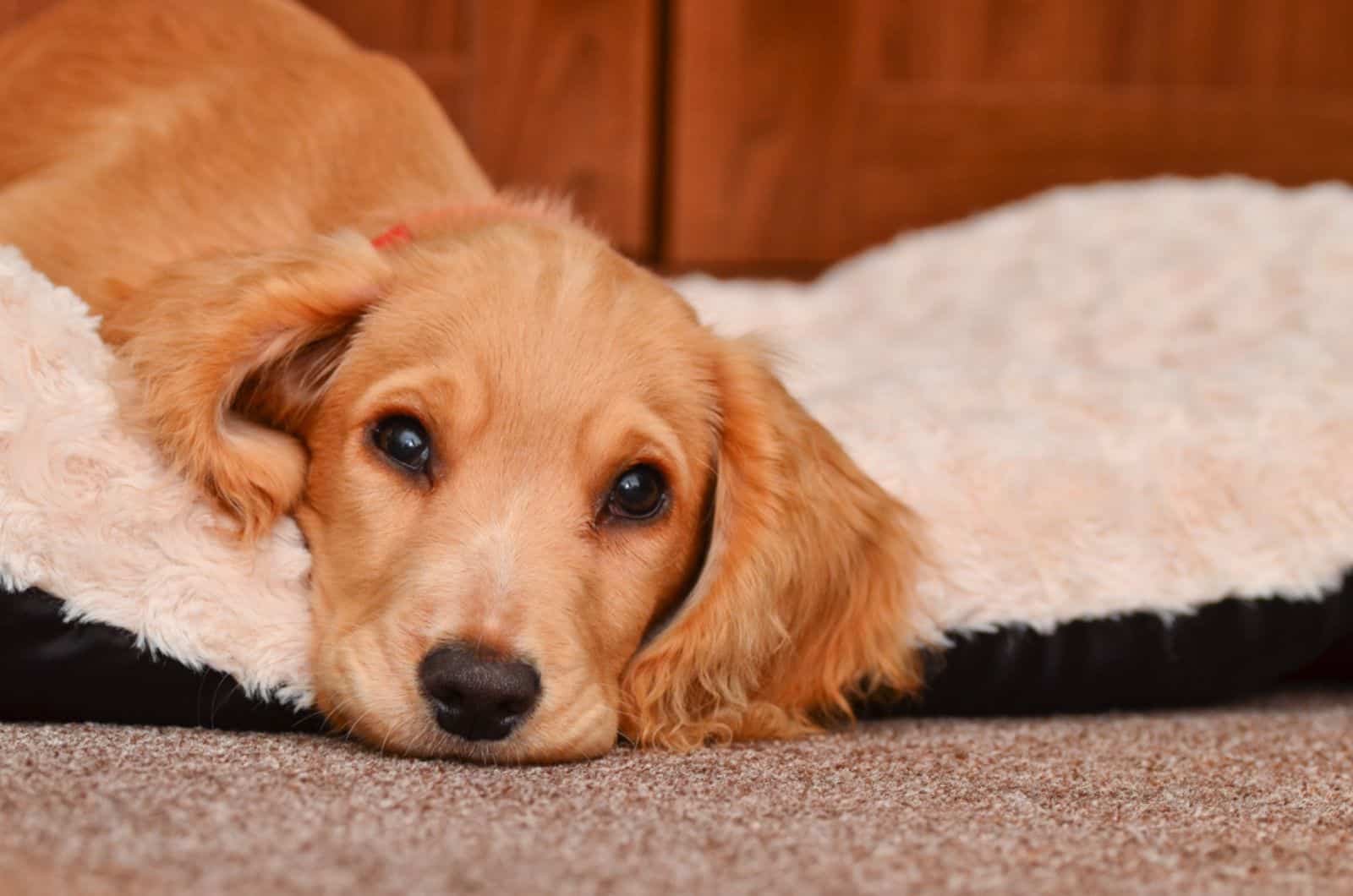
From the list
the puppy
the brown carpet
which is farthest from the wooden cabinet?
the brown carpet

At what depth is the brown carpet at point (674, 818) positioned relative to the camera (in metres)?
1.12

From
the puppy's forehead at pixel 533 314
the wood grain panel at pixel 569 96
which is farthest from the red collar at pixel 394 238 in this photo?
the wood grain panel at pixel 569 96

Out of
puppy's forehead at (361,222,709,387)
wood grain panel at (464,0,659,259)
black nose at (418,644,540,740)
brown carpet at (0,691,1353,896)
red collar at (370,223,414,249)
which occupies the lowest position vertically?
brown carpet at (0,691,1353,896)

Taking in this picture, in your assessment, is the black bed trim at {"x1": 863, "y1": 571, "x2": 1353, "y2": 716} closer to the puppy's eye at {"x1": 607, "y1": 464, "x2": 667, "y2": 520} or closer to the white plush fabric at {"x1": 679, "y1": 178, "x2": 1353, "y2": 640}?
the white plush fabric at {"x1": 679, "y1": 178, "x2": 1353, "y2": 640}

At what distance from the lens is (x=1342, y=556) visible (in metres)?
2.04

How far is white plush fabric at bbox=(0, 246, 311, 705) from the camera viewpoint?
60.8 inches

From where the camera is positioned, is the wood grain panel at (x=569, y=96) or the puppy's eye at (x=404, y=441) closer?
the puppy's eye at (x=404, y=441)

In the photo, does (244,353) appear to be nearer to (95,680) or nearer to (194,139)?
(95,680)

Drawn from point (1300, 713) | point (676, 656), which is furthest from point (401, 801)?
point (1300, 713)

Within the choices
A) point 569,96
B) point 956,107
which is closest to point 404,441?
point 569,96

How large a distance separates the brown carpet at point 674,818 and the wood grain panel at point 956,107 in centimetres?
234

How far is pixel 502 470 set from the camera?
163 cm

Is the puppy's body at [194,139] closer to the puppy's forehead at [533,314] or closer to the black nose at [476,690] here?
the puppy's forehead at [533,314]

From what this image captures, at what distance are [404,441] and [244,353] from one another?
0.72 ft
